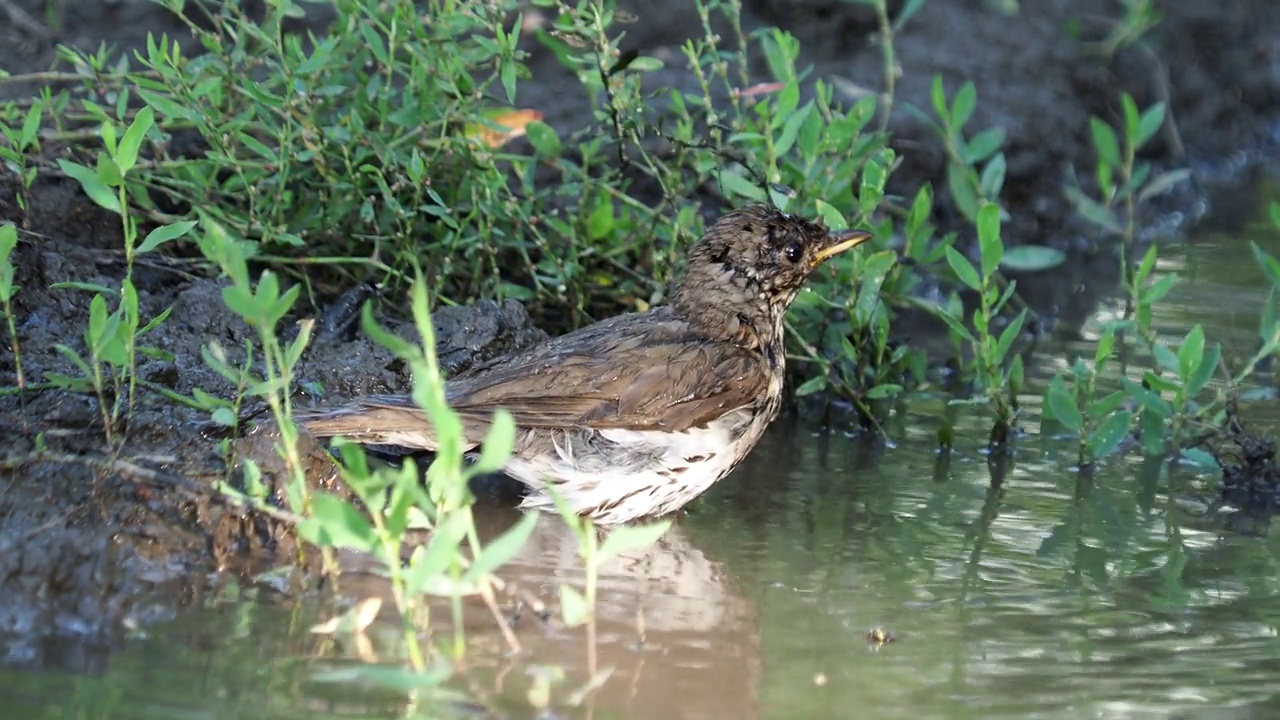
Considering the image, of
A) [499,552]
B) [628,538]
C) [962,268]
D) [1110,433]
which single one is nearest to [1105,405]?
[1110,433]

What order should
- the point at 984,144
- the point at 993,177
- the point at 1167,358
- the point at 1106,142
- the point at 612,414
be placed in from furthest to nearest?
the point at 1106,142
the point at 993,177
the point at 984,144
the point at 1167,358
the point at 612,414

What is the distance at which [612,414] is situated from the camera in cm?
537

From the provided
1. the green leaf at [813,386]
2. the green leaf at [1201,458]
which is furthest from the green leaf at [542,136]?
the green leaf at [1201,458]

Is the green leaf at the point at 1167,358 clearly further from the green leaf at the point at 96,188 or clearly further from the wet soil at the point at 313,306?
the green leaf at the point at 96,188

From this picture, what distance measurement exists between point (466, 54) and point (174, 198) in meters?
1.27

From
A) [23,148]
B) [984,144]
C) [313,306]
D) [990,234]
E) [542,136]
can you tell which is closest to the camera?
[23,148]

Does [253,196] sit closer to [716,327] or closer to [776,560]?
[716,327]

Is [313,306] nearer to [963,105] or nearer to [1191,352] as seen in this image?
[963,105]

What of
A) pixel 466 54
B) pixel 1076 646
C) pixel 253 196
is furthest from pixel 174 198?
pixel 1076 646

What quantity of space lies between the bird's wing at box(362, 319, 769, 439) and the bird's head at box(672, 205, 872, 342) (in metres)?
0.27

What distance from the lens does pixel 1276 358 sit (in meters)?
6.89

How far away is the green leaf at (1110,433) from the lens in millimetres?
5844

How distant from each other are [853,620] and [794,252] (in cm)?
185

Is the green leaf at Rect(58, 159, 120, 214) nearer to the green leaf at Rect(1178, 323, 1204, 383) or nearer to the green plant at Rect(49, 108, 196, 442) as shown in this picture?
the green plant at Rect(49, 108, 196, 442)
